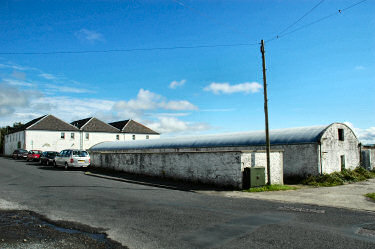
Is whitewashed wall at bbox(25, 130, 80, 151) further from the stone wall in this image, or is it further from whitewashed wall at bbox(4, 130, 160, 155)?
the stone wall

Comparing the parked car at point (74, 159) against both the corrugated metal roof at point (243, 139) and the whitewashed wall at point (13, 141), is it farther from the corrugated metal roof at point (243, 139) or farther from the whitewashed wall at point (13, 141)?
the whitewashed wall at point (13, 141)

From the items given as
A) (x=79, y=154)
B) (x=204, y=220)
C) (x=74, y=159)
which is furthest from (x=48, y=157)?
(x=204, y=220)

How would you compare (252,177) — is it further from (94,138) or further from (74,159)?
(94,138)

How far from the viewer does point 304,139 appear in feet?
65.0

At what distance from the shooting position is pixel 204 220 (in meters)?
A: 7.91

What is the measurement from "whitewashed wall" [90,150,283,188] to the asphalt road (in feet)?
10.7

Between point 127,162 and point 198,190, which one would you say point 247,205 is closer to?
point 198,190

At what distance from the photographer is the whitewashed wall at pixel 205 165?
15.1 m

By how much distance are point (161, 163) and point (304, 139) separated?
32.1 ft

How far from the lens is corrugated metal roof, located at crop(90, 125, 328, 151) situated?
20.1m

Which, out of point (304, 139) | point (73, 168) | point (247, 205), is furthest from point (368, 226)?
point (73, 168)

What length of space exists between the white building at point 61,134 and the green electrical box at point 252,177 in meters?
50.4

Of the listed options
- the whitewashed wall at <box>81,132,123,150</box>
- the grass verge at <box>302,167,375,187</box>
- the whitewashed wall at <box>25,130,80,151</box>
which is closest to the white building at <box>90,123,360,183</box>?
the grass verge at <box>302,167,375,187</box>

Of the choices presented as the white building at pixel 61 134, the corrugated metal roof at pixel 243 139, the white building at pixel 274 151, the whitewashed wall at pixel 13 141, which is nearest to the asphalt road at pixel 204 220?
the white building at pixel 274 151
